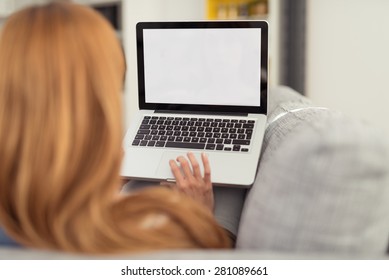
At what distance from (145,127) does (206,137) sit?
15 centimetres

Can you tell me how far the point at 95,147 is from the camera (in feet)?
1.94

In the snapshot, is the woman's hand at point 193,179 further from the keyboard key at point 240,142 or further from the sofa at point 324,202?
the sofa at point 324,202

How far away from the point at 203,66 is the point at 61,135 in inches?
26.0

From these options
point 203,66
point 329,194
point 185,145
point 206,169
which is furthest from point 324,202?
point 203,66

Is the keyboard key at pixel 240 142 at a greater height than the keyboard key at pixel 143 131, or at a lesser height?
lesser

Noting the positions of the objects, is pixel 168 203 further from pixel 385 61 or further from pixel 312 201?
pixel 385 61

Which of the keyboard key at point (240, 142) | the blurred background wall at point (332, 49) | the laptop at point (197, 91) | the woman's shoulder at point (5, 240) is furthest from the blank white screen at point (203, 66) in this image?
the blurred background wall at point (332, 49)

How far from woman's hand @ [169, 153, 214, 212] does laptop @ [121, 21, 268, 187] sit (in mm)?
46

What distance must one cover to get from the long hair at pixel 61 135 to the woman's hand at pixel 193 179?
1.35 feet

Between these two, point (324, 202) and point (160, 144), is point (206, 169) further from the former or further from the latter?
point (324, 202)

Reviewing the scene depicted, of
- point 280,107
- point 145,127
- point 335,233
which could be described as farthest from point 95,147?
point 280,107

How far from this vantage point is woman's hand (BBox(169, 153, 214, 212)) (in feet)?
3.34

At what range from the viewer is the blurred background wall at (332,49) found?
3.13 meters
